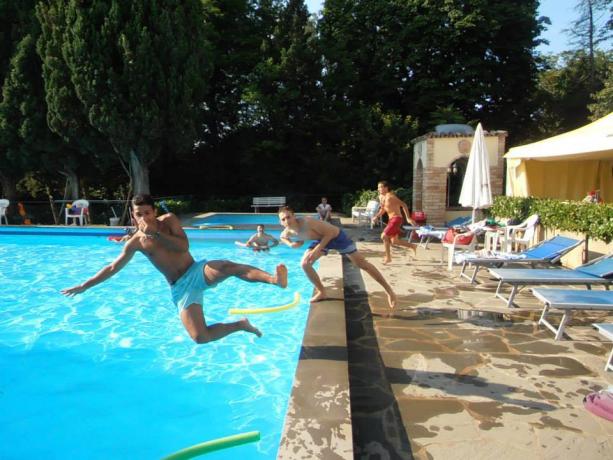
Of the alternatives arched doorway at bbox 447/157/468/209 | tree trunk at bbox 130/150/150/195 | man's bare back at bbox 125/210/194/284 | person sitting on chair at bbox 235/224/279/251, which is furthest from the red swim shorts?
arched doorway at bbox 447/157/468/209

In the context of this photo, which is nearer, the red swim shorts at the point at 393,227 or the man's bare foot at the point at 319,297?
the man's bare foot at the point at 319,297

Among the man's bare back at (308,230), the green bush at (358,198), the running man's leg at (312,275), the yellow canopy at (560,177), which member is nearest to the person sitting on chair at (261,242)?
the running man's leg at (312,275)

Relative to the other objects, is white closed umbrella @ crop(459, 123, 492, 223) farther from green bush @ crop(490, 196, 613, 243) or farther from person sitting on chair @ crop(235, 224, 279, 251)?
person sitting on chair @ crop(235, 224, 279, 251)

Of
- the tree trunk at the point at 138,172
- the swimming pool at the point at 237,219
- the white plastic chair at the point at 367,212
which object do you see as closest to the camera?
the white plastic chair at the point at 367,212

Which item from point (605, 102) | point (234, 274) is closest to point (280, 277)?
point (234, 274)

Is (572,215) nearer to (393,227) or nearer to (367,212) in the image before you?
(393,227)

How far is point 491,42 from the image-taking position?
1019 inches

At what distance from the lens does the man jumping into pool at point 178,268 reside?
12.8ft

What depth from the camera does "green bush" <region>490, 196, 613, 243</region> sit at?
25.8 ft

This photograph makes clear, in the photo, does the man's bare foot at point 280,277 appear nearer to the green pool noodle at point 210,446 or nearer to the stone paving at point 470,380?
the stone paving at point 470,380

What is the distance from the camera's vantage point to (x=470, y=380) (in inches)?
155

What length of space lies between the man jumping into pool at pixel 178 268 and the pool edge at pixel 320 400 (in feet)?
2.52

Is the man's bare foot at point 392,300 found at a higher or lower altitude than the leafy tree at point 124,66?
lower

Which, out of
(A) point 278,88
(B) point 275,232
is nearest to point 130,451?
(B) point 275,232
